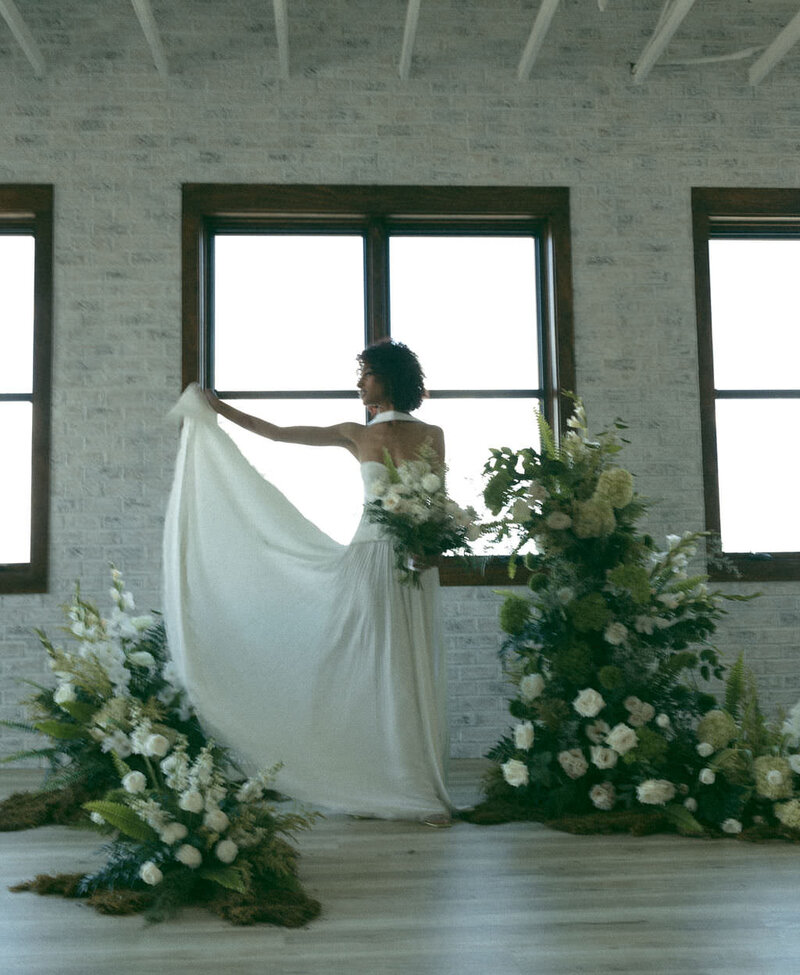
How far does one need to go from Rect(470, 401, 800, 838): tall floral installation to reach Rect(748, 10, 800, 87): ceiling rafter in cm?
253

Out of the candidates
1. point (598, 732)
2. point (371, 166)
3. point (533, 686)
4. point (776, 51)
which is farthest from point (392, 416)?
point (776, 51)

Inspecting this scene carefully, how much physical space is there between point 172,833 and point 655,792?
5.82ft

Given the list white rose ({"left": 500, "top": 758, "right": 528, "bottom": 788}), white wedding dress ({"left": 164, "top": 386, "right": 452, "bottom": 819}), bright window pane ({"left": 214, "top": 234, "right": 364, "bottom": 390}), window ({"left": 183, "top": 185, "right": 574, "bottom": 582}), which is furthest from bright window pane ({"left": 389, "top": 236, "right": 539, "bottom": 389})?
white rose ({"left": 500, "top": 758, "right": 528, "bottom": 788})

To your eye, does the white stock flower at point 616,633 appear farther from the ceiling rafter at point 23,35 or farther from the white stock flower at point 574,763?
the ceiling rafter at point 23,35

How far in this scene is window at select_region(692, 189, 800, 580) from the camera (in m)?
5.69

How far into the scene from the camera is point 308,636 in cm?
403

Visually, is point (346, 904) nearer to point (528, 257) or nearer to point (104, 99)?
point (528, 257)

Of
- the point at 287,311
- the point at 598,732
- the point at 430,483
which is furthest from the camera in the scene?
the point at 287,311

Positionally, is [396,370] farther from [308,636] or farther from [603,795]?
[603,795]

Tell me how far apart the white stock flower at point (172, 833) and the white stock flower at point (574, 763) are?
1.63m

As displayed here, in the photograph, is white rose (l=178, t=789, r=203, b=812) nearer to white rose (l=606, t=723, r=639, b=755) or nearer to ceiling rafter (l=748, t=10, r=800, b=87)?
white rose (l=606, t=723, r=639, b=755)

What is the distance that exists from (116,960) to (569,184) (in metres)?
4.51

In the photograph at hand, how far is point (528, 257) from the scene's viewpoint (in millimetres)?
5840

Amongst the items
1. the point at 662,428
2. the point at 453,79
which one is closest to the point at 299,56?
the point at 453,79
